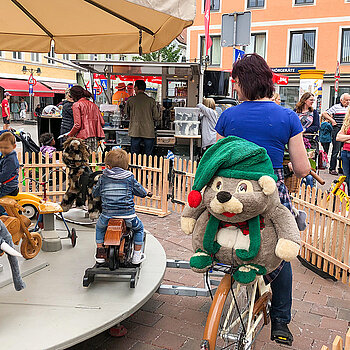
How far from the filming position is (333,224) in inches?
188

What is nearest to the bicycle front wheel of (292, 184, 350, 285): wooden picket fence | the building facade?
(292, 184, 350, 285): wooden picket fence

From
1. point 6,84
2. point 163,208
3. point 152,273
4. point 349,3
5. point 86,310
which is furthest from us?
point 6,84

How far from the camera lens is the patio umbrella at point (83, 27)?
4281 millimetres

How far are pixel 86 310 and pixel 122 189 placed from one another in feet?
3.88

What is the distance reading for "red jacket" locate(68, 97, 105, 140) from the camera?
25.0ft

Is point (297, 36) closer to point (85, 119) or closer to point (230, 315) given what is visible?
point (85, 119)

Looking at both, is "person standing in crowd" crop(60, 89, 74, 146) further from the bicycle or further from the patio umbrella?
the bicycle

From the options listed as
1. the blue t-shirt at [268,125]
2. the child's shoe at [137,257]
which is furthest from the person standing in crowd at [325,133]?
the blue t-shirt at [268,125]

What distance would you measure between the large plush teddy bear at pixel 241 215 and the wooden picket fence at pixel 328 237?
241 cm

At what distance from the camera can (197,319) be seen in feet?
12.2

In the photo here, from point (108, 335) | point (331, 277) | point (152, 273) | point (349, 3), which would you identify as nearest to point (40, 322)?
point (108, 335)

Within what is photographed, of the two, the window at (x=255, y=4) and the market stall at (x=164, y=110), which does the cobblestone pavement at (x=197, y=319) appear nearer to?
the market stall at (x=164, y=110)

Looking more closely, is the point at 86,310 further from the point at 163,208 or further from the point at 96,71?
the point at 96,71

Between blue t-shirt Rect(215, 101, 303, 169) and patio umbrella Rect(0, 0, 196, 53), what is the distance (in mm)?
1407
